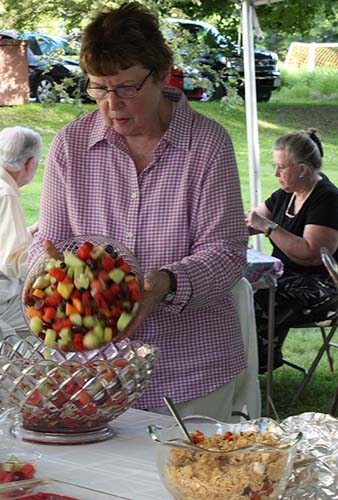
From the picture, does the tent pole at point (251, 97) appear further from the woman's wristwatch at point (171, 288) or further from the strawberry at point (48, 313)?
the strawberry at point (48, 313)

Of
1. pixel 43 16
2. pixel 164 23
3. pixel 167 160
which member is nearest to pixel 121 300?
pixel 167 160

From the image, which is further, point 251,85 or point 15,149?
point 251,85

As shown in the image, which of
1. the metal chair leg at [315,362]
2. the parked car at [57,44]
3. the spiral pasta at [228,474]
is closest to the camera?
the spiral pasta at [228,474]

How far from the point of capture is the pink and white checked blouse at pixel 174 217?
2.16m

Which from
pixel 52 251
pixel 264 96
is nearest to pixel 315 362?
pixel 52 251

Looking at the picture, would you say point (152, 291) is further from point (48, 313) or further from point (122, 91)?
point (122, 91)

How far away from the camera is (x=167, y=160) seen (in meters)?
2.22

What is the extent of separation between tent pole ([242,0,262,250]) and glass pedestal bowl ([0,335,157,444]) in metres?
3.95

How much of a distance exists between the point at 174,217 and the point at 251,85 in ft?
11.6

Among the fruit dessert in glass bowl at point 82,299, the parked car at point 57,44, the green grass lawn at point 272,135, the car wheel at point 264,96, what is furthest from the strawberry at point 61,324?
the car wheel at point 264,96

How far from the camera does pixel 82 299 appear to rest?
1722 millimetres

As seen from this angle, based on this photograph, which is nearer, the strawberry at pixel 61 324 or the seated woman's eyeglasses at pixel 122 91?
the strawberry at pixel 61 324

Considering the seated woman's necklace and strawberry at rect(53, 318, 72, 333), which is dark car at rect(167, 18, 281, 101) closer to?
the seated woman's necklace

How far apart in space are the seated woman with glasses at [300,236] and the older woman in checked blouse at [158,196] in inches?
88.6
